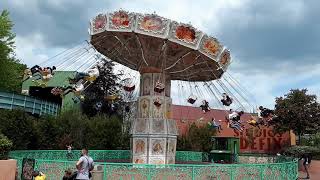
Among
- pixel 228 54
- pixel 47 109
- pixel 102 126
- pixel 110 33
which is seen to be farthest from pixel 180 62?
pixel 47 109

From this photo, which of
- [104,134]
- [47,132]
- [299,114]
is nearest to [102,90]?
[104,134]

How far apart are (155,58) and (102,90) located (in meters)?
18.0

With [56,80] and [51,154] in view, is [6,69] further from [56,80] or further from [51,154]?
[51,154]

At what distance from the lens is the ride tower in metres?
16.4

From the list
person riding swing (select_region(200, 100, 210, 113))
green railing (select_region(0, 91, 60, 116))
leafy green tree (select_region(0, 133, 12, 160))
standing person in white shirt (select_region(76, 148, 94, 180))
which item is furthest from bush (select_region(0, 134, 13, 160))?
green railing (select_region(0, 91, 60, 116))

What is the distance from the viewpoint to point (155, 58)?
1864cm

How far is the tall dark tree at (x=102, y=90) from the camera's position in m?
35.4

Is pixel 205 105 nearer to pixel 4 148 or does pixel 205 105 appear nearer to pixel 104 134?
pixel 4 148

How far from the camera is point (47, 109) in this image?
33.7m

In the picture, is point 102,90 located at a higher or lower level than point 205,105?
higher

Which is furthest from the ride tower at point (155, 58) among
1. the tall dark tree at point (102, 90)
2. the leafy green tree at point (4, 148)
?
the tall dark tree at point (102, 90)

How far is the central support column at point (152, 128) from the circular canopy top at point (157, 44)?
97 centimetres

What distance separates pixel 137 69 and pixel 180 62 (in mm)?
2654

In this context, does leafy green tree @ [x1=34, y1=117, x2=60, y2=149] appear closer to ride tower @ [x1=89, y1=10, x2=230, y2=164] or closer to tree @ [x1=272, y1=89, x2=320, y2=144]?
ride tower @ [x1=89, y1=10, x2=230, y2=164]
